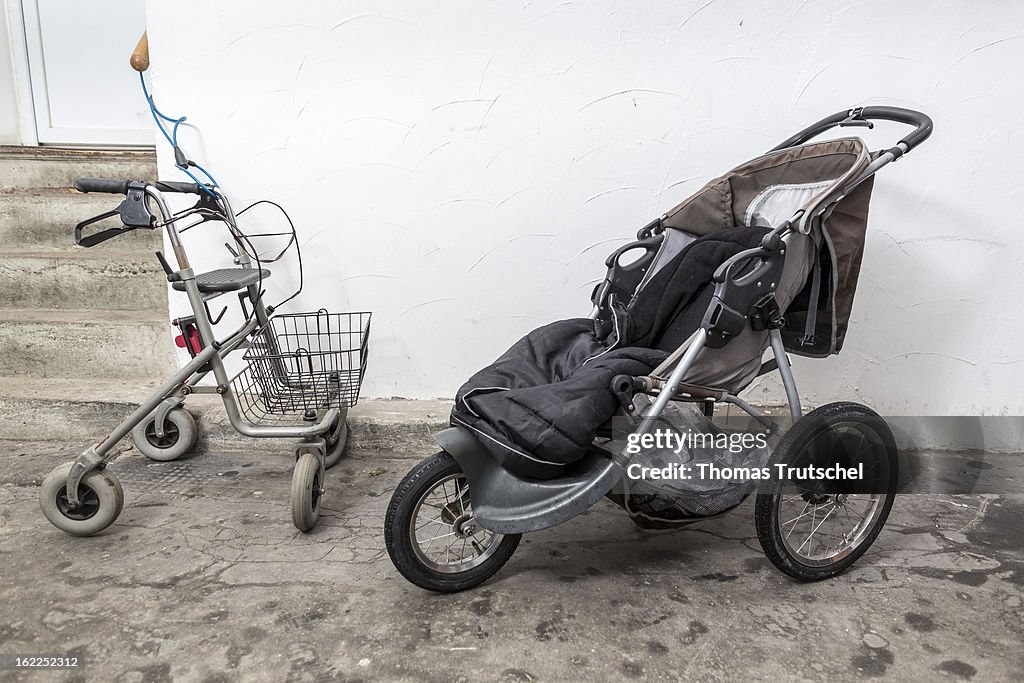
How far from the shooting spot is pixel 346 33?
2.73m

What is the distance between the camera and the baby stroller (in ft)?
6.17

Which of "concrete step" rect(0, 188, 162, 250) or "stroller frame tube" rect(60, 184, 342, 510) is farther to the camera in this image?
"concrete step" rect(0, 188, 162, 250)

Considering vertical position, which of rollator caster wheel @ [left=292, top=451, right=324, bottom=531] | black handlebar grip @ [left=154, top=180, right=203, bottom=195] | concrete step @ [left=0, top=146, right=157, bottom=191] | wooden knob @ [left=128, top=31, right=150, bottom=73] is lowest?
rollator caster wheel @ [left=292, top=451, right=324, bottom=531]

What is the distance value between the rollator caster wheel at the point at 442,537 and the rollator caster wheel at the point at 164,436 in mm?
1236

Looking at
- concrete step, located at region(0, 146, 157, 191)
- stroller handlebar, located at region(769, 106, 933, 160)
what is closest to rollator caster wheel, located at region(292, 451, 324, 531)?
stroller handlebar, located at region(769, 106, 933, 160)

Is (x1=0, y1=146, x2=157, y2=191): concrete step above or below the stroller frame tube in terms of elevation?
above

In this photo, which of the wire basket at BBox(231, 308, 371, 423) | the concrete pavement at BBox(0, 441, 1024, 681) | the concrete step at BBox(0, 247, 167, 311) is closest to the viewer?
the concrete pavement at BBox(0, 441, 1024, 681)

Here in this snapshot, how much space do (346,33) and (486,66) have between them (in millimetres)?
563

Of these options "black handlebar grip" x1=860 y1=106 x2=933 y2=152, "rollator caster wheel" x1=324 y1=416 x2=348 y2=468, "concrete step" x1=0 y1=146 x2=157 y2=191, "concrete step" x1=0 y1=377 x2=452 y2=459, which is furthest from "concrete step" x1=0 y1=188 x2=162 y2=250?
"black handlebar grip" x1=860 y1=106 x2=933 y2=152

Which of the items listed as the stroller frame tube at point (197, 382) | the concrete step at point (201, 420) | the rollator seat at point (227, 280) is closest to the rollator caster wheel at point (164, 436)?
the concrete step at point (201, 420)

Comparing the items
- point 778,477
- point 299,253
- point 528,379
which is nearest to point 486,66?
point 299,253

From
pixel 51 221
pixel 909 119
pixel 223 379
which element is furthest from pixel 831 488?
pixel 51 221

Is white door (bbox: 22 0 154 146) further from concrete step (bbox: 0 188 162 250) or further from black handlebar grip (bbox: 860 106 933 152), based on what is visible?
black handlebar grip (bbox: 860 106 933 152)

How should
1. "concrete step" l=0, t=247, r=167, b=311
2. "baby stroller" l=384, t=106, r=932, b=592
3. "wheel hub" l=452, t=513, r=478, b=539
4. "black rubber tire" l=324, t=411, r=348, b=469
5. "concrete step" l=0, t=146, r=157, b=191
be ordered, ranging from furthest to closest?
"concrete step" l=0, t=146, r=157, b=191 < "concrete step" l=0, t=247, r=167, b=311 < "black rubber tire" l=324, t=411, r=348, b=469 < "wheel hub" l=452, t=513, r=478, b=539 < "baby stroller" l=384, t=106, r=932, b=592
